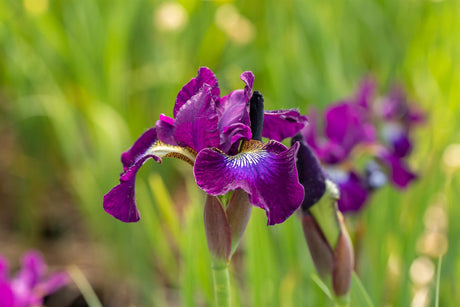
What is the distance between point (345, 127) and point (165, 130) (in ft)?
2.21

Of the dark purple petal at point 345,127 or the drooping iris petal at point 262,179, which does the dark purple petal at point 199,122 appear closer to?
the drooping iris petal at point 262,179

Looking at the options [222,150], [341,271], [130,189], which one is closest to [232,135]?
[222,150]

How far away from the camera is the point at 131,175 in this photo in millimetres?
585

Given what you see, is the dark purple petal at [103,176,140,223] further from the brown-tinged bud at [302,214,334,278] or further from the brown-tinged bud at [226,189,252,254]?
the brown-tinged bud at [302,214,334,278]

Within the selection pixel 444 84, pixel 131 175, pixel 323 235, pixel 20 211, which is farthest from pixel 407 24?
pixel 131 175

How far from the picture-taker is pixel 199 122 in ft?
1.97

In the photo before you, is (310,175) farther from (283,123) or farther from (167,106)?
(167,106)

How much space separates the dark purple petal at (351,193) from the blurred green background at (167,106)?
0.12 meters

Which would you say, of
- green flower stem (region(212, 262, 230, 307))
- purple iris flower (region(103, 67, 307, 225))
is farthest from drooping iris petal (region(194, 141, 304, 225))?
green flower stem (region(212, 262, 230, 307))

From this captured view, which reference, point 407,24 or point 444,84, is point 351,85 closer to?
point 444,84

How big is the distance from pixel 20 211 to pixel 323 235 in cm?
171

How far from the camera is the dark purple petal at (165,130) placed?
630 mm

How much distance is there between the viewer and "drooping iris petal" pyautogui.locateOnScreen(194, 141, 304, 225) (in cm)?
53

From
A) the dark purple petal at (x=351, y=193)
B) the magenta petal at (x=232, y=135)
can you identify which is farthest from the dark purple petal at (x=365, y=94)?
the magenta petal at (x=232, y=135)
